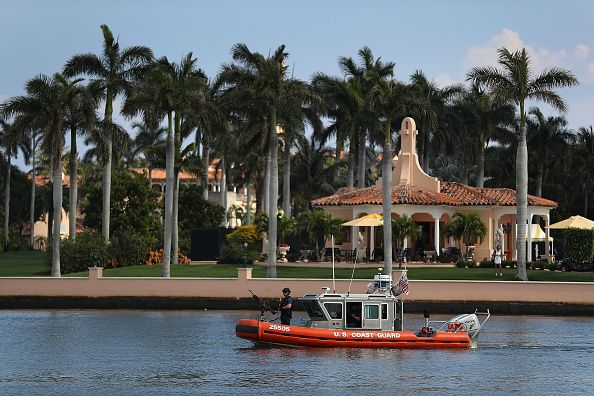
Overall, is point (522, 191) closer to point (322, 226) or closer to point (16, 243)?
point (322, 226)

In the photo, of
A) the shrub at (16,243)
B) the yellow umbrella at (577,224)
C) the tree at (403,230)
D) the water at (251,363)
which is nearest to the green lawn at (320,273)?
the tree at (403,230)

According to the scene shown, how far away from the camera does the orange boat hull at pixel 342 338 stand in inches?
1636

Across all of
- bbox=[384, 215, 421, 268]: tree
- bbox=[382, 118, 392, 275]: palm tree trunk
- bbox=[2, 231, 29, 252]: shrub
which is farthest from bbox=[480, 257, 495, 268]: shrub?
bbox=[2, 231, 29, 252]: shrub

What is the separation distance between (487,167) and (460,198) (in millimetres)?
30515

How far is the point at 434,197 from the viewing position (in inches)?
3029

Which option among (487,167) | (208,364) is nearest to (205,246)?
(487,167)

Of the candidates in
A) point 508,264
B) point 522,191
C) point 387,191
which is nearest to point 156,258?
point 387,191

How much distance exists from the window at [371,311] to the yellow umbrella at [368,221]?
2994 cm

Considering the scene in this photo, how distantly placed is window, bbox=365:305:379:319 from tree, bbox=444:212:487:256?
32.0 meters

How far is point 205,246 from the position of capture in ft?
271

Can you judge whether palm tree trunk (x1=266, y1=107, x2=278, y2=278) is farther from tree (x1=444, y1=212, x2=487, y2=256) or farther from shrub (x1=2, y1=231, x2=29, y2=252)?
shrub (x1=2, y1=231, x2=29, y2=252)

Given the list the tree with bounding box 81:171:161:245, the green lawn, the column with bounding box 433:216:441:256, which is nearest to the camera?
the green lawn

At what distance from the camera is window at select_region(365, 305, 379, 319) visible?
4194 centimetres

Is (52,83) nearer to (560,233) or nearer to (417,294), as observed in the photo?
(417,294)
